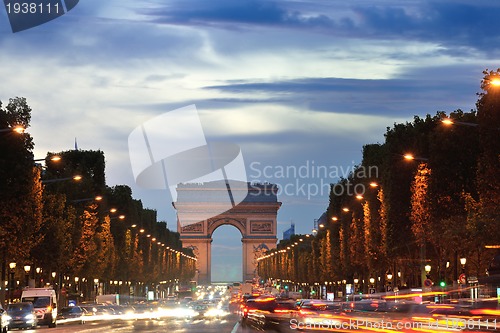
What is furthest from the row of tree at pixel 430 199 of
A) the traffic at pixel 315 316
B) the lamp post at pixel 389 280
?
the traffic at pixel 315 316

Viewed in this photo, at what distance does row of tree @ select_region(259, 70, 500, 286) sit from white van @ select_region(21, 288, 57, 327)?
78.6ft

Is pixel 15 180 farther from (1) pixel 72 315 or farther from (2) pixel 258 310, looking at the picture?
(1) pixel 72 315

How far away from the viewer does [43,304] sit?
69.5 m

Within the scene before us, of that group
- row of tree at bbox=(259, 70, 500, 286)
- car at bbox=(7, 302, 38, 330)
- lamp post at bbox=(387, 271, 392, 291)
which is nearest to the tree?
car at bbox=(7, 302, 38, 330)

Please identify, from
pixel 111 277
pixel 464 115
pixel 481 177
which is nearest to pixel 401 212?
pixel 464 115

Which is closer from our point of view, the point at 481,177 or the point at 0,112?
the point at 481,177

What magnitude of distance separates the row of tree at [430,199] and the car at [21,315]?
24.0 meters

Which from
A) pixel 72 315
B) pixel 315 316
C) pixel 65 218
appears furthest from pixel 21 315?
pixel 65 218

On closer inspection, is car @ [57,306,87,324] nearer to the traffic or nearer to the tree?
the traffic

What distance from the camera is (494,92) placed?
2103 inches

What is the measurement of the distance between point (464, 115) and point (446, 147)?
6505 mm

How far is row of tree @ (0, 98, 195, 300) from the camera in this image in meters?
62.5

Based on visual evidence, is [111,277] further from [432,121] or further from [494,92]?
[494,92]

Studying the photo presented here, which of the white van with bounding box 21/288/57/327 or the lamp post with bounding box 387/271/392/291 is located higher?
the lamp post with bounding box 387/271/392/291
